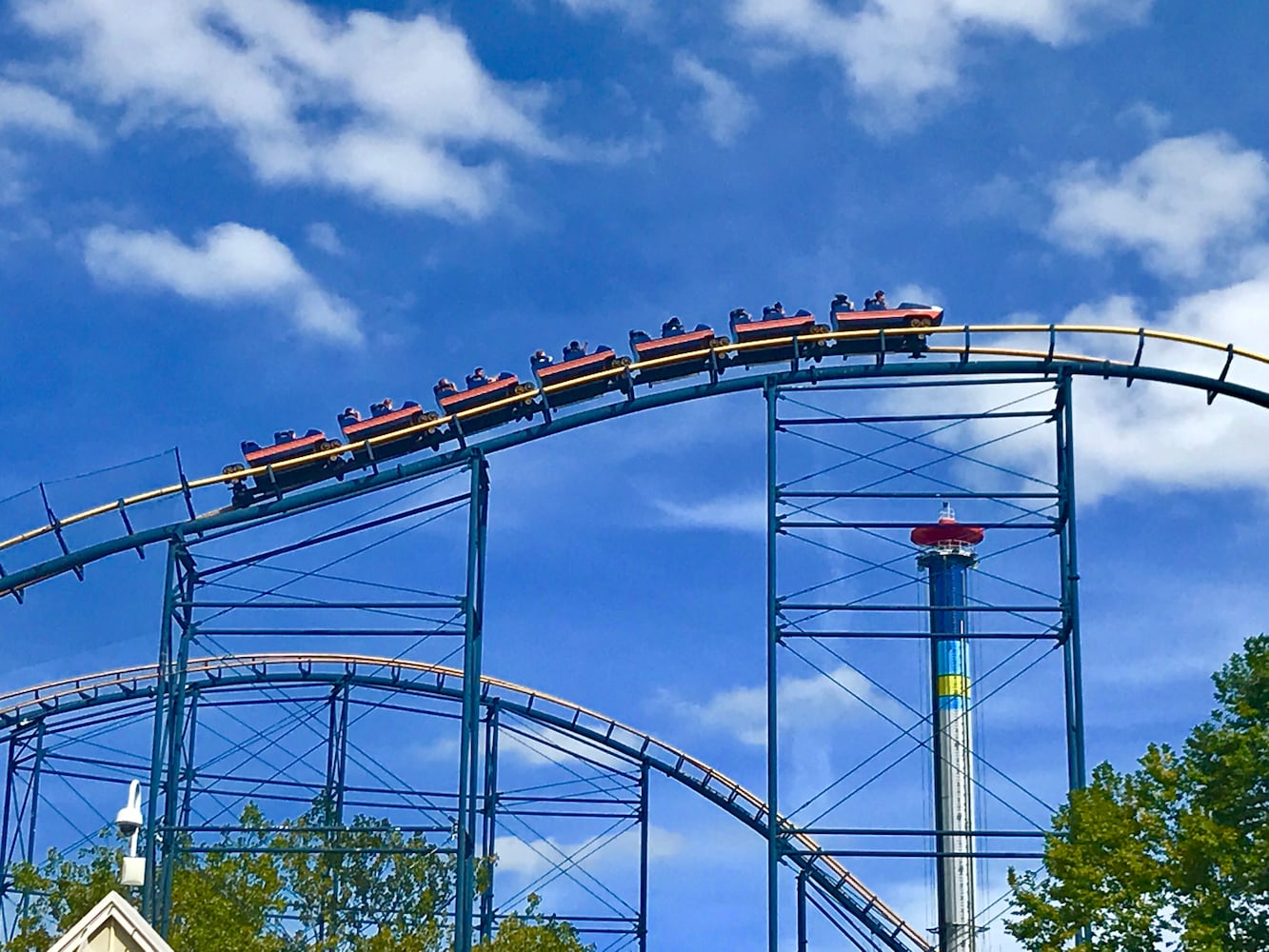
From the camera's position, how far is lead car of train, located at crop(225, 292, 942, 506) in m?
25.5

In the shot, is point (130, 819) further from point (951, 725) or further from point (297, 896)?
point (951, 725)

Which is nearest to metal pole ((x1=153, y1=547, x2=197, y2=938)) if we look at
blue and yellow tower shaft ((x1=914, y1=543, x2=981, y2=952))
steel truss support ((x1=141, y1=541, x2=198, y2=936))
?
steel truss support ((x1=141, y1=541, x2=198, y2=936))

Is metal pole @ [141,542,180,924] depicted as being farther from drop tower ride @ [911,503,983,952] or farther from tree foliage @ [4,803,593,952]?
drop tower ride @ [911,503,983,952]

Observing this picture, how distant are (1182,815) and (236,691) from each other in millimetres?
17111

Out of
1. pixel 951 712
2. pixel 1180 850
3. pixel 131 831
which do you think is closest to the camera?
pixel 131 831

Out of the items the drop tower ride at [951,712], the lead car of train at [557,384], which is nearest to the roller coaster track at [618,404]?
the lead car of train at [557,384]

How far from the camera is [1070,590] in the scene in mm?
24000

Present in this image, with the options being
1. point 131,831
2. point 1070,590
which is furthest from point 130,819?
point 1070,590

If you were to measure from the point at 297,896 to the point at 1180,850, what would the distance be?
15.0 meters

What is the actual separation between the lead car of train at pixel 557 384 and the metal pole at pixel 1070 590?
2102mm

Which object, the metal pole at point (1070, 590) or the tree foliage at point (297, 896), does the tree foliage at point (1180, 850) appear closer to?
the metal pole at point (1070, 590)

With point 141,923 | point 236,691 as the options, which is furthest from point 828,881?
point 141,923

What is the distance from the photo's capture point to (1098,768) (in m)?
21.6

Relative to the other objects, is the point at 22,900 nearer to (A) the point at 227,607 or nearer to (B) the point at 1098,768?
(A) the point at 227,607
